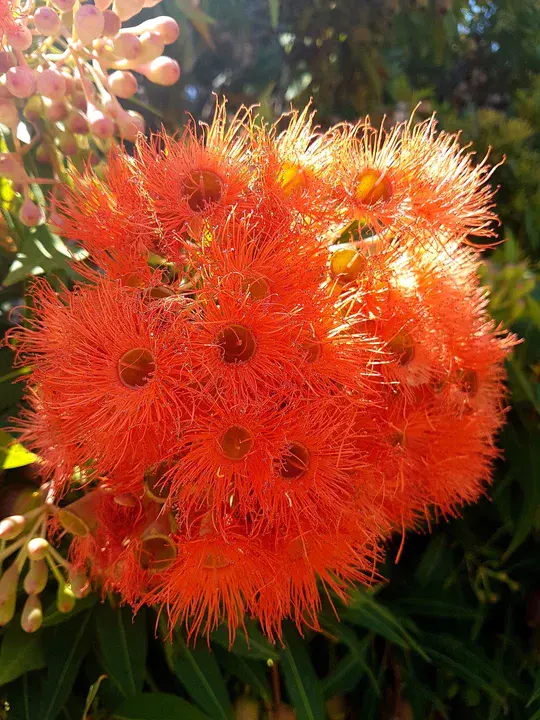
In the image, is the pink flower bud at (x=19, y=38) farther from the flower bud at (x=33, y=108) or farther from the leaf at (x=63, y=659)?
the leaf at (x=63, y=659)

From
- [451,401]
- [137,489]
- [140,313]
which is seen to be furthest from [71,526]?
[451,401]

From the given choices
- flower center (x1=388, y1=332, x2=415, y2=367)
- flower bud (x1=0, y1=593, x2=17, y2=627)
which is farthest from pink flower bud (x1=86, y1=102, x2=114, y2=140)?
flower bud (x1=0, y1=593, x2=17, y2=627)

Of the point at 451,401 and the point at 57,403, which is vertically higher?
the point at 451,401

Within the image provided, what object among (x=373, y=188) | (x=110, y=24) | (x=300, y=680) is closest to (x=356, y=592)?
(x=300, y=680)

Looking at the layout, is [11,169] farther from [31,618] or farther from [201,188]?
[31,618]

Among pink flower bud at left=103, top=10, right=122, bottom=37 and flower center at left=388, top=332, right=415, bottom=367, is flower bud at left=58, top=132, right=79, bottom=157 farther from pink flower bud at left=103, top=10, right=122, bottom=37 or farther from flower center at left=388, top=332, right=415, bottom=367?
flower center at left=388, top=332, right=415, bottom=367

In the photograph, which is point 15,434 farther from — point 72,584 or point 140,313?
point 140,313
